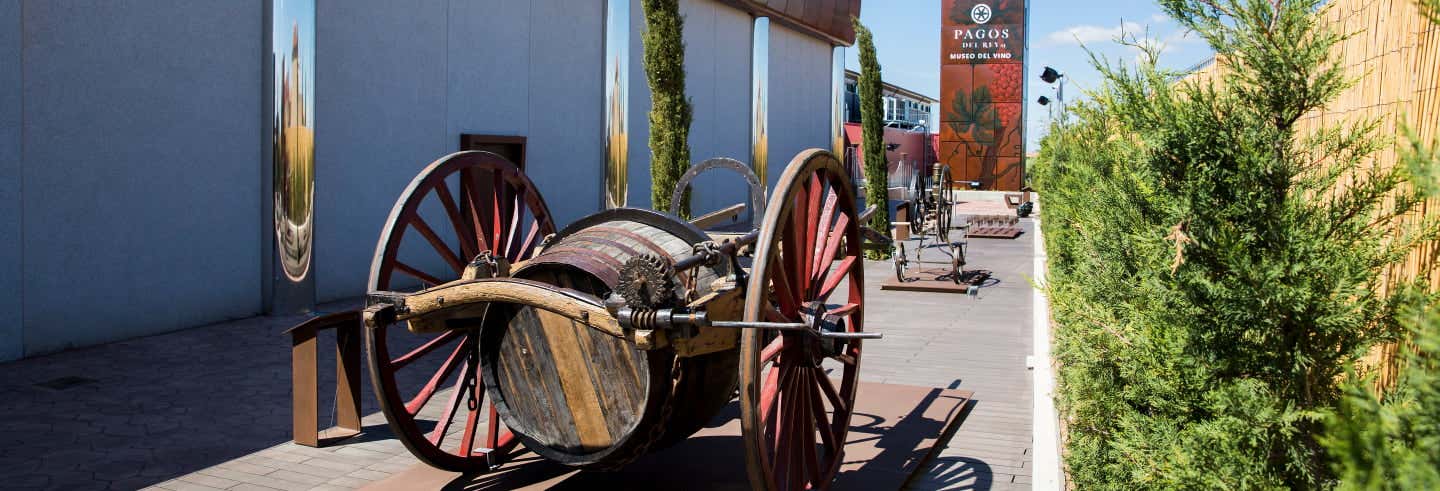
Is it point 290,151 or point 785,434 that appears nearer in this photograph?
point 785,434

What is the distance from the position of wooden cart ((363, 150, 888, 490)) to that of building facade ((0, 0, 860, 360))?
16.6 feet

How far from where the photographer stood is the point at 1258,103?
11.8 ft

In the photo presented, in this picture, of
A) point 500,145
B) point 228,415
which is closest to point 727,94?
point 500,145

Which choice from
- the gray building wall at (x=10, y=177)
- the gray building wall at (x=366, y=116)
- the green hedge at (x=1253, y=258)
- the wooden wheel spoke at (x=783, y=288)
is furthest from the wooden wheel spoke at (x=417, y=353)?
the gray building wall at (x=366, y=116)

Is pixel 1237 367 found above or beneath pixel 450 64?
beneath

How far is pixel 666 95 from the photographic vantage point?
42.1 feet

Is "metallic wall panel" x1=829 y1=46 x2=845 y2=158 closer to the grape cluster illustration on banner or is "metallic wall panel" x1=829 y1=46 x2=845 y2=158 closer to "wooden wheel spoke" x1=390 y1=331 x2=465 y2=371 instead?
the grape cluster illustration on banner

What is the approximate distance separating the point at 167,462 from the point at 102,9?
4.98m

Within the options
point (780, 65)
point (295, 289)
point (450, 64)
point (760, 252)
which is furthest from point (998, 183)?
point (760, 252)

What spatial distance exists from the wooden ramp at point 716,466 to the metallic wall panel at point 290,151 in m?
5.79

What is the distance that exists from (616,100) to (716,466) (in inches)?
466

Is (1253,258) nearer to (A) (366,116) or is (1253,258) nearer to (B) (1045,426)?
(B) (1045,426)

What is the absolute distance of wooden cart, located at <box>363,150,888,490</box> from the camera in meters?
4.17

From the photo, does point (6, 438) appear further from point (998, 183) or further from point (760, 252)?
point (998, 183)
